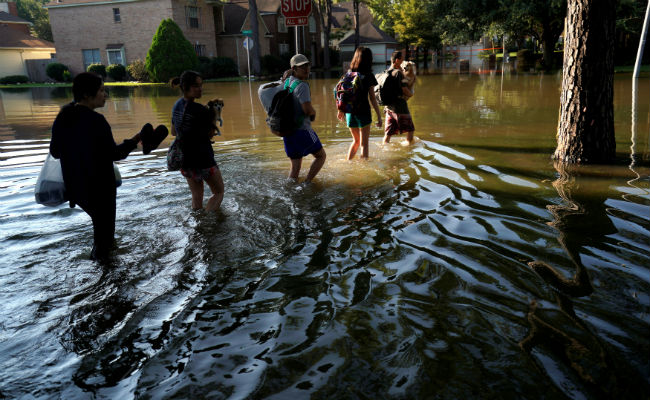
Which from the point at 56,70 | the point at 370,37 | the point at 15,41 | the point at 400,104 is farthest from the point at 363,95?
the point at 370,37

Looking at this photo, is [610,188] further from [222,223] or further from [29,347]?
[29,347]

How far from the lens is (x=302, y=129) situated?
7.00 metres

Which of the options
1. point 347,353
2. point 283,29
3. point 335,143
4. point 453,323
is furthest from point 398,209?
point 283,29

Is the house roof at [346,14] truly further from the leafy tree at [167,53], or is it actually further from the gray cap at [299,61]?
the gray cap at [299,61]

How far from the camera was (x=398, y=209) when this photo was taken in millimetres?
6133

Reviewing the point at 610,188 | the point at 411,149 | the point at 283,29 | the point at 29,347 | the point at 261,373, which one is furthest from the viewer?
the point at 283,29

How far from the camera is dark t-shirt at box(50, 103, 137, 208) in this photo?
433cm

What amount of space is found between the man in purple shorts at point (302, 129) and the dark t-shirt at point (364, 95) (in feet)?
4.39

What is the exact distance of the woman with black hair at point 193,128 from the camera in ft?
17.5

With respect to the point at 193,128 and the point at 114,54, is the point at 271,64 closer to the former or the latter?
the point at 114,54

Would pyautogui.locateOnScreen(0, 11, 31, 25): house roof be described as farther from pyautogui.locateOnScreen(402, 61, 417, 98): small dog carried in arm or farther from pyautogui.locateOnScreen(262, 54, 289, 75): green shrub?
pyautogui.locateOnScreen(402, 61, 417, 98): small dog carried in arm

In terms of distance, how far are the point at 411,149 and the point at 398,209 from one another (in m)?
3.74

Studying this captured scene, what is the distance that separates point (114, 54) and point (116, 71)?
3.19 meters

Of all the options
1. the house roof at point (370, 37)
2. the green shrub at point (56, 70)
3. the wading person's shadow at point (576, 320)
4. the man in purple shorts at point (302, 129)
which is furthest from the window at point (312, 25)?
the wading person's shadow at point (576, 320)
